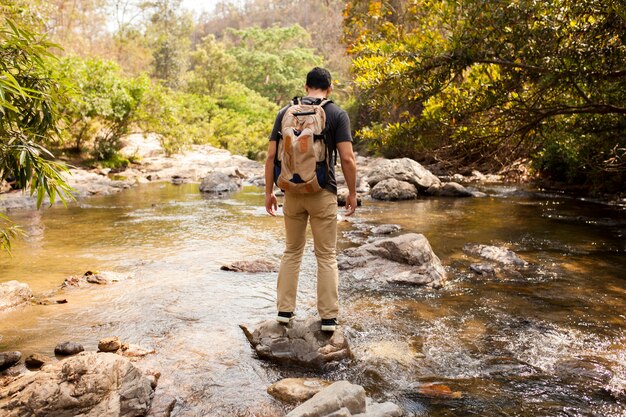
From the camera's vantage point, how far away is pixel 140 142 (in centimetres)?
2678

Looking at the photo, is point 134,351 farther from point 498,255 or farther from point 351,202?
point 498,255

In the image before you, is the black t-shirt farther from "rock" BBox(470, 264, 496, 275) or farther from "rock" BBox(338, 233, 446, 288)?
"rock" BBox(470, 264, 496, 275)

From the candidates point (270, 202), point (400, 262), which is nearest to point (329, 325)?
point (270, 202)

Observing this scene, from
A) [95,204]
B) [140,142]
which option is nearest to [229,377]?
[95,204]

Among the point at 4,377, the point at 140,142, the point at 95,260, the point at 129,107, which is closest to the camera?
the point at 4,377

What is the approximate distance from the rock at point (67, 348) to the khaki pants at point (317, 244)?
1801mm

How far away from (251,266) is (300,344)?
2.95m

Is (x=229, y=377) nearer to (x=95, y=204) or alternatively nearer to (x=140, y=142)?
(x=95, y=204)

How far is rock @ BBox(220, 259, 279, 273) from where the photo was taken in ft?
22.1

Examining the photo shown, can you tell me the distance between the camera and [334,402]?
2957 mm

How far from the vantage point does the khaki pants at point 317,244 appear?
157 inches

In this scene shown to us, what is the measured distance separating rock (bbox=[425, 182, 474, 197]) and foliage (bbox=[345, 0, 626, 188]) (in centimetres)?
444

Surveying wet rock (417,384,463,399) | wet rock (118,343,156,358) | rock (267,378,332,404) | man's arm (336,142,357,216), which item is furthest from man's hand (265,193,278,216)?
wet rock (417,384,463,399)

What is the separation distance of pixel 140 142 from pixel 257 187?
38.1 ft
